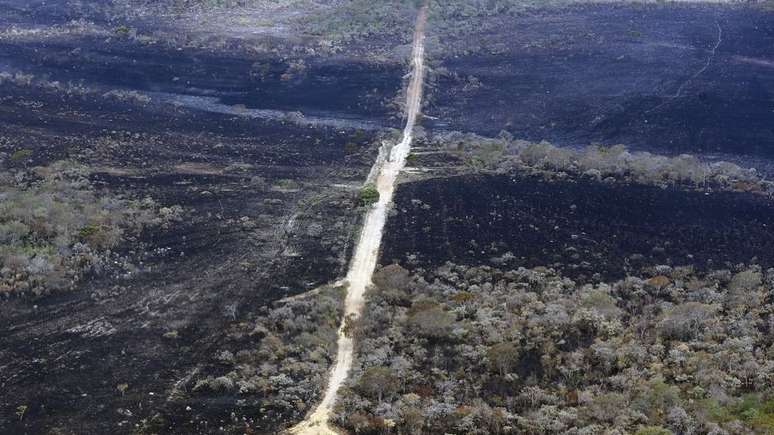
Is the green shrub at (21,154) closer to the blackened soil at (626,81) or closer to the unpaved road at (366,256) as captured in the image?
the unpaved road at (366,256)

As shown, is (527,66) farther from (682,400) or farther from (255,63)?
(682,400)

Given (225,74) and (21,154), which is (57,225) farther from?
(225,74)

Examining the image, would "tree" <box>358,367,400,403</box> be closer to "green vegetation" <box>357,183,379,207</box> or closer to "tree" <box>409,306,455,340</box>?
"tree" <box>409,306,455,340</box>

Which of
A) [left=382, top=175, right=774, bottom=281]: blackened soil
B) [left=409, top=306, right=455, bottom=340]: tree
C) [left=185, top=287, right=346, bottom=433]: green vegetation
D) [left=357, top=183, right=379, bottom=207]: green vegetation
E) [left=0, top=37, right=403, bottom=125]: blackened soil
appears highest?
[left=0, top=37, right=403, bottom=125]: blackened soil

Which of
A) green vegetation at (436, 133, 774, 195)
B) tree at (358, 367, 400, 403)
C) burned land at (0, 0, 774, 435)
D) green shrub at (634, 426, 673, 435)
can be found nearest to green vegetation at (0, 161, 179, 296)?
burned land at (0, 0, 774, 435)

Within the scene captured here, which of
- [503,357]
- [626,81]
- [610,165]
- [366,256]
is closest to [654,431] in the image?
[503,357]

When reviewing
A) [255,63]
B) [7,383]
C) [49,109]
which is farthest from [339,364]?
[255,63]
